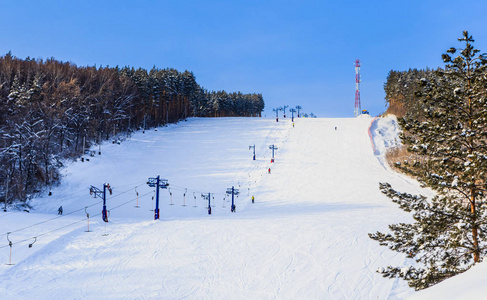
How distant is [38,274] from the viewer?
13.8 meters

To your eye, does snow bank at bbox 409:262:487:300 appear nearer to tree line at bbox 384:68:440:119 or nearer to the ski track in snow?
the ski track in snow

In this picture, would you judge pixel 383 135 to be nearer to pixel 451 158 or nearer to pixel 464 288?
pixel 451 158

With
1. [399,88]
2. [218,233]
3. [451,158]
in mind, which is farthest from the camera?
[399,88]

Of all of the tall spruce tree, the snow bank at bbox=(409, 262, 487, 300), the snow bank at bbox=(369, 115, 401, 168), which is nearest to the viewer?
the snow bank at bbox=(409, 262, 487, 300)

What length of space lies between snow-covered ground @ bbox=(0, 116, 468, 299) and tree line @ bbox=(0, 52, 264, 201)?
324cm

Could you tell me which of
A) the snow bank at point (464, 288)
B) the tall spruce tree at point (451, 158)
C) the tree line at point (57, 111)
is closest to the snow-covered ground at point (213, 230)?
the tree line at point (57, 111)

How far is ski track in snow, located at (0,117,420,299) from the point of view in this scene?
12906mm

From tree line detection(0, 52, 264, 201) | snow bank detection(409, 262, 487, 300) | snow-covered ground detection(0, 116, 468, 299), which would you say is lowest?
snow-covered ground detection(0, 116, 468, 299)

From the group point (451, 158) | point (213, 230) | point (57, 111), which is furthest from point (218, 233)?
point (57, 111)

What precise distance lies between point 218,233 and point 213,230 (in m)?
0.94

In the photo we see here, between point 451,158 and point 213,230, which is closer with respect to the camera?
point 451,158

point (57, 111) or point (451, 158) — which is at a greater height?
point (57, 111)

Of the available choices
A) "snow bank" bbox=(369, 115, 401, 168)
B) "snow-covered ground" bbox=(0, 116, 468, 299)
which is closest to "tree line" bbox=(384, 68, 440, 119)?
"snow bank" bbox=(369, 115, 401, 168)

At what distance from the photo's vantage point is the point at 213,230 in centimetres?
2194
